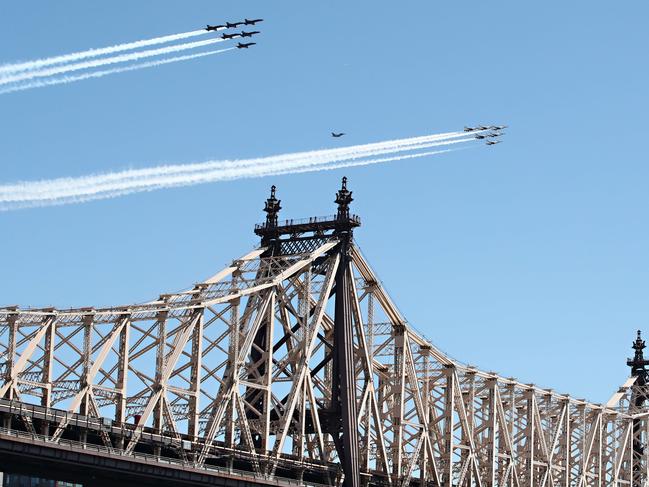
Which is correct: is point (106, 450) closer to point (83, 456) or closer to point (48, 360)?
point (83, 456)

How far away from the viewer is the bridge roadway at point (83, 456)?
17750cm

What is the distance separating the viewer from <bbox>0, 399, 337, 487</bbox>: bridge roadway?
178 metres

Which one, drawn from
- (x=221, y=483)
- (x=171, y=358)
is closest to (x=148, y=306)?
(x=171, y=358)

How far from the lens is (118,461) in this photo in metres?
186

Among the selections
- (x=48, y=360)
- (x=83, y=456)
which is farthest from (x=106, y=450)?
(x=48, y=360)

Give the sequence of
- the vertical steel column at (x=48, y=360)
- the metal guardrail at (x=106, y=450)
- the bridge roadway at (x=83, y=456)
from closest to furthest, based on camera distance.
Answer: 1. the metal guardrail at (x=106, y=450)
2. the bridge roadway at (x=83, y=456)
3. the vertical steel column at (x=48, y=360)

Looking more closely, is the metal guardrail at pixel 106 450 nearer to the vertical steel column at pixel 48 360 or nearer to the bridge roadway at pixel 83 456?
the bridge roadway at pixel 83 456

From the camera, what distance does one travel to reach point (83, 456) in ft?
597

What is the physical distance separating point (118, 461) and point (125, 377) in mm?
8685

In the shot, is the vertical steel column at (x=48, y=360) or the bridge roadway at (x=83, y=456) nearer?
the bridge roadway at (x=83, y=456)

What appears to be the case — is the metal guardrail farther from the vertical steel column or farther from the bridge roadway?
the vertical steel column

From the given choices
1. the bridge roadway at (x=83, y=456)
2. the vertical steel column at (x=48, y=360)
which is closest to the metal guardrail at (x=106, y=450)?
the bridge roadway at (x=83, y=456)

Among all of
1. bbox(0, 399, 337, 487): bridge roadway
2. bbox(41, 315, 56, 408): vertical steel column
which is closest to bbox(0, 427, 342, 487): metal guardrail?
bbox(0, 399, 337, 487): bridge roadway

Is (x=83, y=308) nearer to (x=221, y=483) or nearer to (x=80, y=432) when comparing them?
(x=80, y=432)
